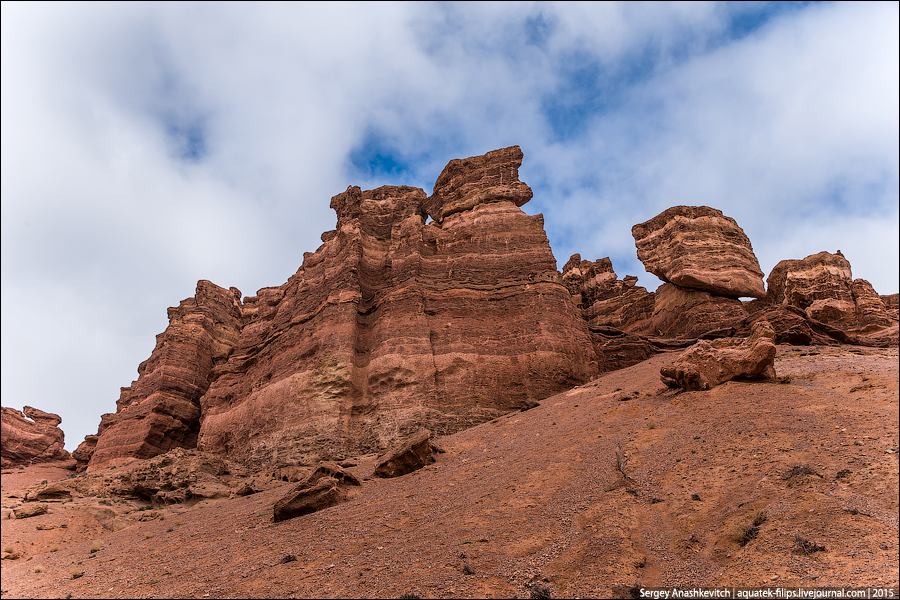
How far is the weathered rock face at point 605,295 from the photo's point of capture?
131 ft

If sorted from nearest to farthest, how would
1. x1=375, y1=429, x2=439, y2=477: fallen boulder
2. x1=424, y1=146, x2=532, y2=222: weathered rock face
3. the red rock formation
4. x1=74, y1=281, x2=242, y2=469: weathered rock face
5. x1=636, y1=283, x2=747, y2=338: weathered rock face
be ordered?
x1=375, y1=429, x2=439, y2=477: fallen boulder, the red rock formation, x1=636, y1=283, x2=747, y2=338: weathered rock face, x1=424, y1=146, x2=532, y2=222: weathered rock face, x1=74, y1=281, x2=242, y2=469: weathered rock face

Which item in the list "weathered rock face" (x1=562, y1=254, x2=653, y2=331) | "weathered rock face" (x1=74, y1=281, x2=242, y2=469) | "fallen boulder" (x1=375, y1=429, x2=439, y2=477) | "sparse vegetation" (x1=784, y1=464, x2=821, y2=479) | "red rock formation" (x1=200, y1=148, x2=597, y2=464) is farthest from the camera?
"weathered rock face" (x1=562, y1=254, x2=653, y2=331)

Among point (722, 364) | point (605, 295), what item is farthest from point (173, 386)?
point (722, 364)

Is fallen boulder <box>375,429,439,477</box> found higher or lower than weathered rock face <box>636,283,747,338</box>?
lower

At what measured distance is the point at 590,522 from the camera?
9.07 meters

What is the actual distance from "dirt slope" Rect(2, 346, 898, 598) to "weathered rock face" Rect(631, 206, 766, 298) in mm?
17276

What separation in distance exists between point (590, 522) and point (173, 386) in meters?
41.1

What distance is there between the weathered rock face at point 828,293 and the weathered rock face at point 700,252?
345 inches

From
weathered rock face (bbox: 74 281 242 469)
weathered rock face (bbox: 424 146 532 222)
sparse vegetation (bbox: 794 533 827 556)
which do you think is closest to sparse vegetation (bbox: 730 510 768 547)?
sparse vegetation (bbox: 794 533 827 556)

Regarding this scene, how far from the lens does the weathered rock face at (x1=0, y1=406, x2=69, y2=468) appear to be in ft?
159

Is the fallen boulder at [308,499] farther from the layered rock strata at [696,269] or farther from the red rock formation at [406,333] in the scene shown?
the layered rock strata at [696,269]

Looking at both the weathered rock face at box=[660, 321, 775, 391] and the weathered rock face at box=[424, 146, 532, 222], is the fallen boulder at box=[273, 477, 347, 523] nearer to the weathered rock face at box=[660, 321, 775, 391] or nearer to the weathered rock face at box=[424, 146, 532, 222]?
the weathered rock face at box=[660, 321, 775, 391]

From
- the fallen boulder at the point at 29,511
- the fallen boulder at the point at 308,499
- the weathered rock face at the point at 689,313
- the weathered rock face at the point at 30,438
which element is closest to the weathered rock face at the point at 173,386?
the weathered rock face at the point at 30,438

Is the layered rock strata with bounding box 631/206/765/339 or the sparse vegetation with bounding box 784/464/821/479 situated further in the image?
the layered rock strata with bounding box 631/206/765/339
